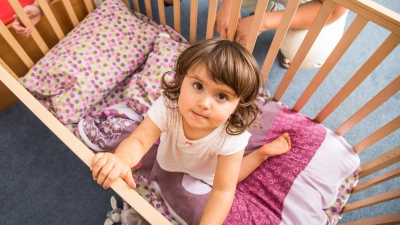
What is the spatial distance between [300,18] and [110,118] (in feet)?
2.69

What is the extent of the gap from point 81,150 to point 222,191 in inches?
13.9

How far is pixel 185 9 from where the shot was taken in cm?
183

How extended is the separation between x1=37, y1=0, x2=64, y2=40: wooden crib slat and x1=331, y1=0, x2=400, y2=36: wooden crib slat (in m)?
1.04

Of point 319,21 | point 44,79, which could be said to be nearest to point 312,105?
point 319,21

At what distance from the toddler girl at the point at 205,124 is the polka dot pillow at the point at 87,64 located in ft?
1.36

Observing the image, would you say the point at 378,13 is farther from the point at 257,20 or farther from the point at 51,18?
the point at 51,18

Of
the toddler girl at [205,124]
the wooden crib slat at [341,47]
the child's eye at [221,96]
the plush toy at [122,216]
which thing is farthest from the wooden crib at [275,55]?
the plush toy at [122,216]

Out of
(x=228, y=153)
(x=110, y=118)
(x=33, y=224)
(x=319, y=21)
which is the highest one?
(x=319, y=21)

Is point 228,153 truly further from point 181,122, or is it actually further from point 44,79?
point 44,79

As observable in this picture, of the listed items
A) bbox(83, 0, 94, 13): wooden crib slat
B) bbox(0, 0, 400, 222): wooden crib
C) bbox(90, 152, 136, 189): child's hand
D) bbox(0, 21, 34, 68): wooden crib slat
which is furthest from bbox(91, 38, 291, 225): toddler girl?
bbox(83, 0, 94, 13): wooden crib slat

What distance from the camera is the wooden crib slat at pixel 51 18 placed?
111cm

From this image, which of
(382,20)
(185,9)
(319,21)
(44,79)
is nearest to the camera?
(382,20)

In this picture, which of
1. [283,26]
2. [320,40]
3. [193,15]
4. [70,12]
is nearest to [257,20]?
[283,26]

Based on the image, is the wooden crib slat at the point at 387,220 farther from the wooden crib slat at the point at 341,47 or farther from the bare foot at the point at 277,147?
the wooden crib slat at the point at 341,47
